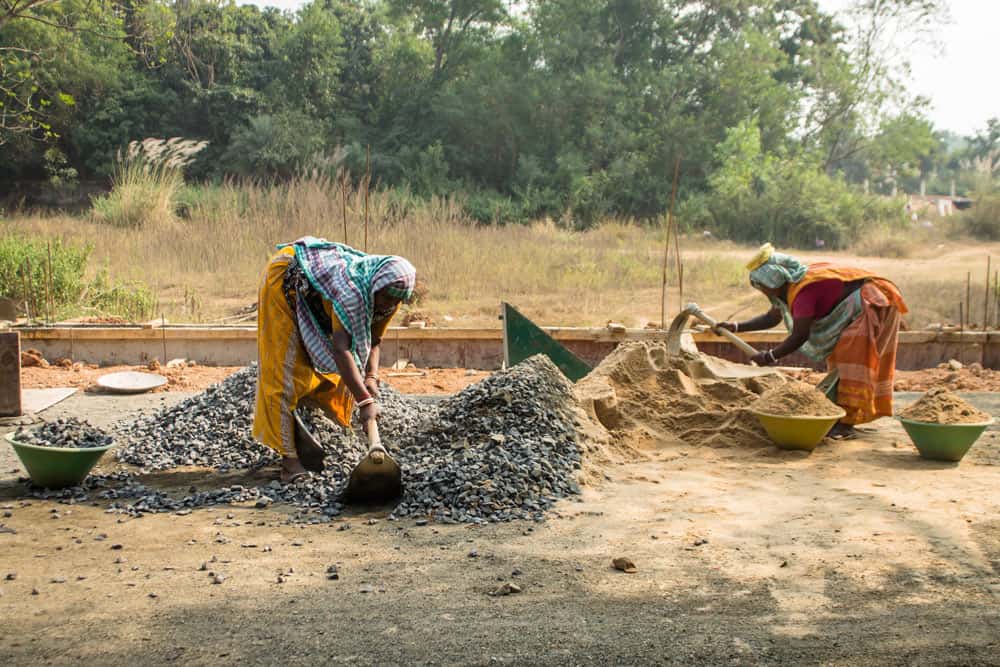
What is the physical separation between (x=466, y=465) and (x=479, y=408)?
0.52 m

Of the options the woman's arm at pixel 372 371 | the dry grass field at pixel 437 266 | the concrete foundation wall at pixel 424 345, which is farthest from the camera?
the dry grass field at pixel 437 266

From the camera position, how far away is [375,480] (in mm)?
3598

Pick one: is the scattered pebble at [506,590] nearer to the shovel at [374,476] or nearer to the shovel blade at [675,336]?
the shovel at [374,476]

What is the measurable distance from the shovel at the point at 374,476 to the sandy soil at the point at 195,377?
2610 mm

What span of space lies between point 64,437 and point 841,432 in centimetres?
380

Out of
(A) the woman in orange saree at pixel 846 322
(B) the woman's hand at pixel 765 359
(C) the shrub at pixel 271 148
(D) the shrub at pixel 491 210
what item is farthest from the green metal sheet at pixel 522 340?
(C) the shrub at pixel 271 148

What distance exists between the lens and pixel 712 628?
2488 millimetres

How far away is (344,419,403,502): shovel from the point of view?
354 cm

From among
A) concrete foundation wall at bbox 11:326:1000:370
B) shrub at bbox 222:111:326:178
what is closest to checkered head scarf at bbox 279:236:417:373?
concrete foundation wall at bbox 11:326:1000:370

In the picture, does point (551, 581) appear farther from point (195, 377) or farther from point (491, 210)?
point (491, 210)

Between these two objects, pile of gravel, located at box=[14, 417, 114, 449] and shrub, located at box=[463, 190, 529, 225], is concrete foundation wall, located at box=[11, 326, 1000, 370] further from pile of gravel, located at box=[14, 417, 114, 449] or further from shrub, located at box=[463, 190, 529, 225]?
shrub, located at box=[463, 190, 529, 225]

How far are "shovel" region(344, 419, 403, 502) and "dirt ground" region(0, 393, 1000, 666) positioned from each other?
0.42 feet

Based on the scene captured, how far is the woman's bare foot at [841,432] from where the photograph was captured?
4938 millimetres

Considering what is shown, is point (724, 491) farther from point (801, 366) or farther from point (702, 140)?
point (702, 140)
